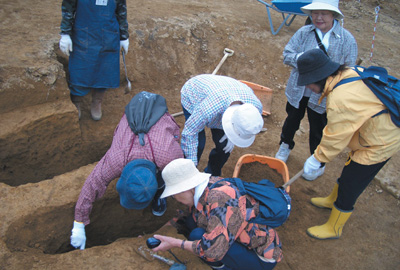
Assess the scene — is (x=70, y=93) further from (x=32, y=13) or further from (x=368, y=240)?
(x=368, y=240)

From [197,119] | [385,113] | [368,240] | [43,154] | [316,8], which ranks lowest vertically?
[43,154]

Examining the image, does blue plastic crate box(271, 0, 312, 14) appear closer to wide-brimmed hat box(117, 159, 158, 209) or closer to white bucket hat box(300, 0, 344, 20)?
white bucket hat box(300, 0, 344, 20)

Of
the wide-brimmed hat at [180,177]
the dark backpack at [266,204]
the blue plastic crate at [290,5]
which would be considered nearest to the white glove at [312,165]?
the dark backpack at [266,204]

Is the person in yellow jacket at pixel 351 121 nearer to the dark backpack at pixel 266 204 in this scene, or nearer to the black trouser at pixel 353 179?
the black trouser at pixel 353 179

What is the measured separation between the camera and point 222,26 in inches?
213

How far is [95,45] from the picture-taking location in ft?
10.3

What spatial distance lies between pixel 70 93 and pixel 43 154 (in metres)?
0.75

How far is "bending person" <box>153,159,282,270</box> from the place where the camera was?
1806 mm

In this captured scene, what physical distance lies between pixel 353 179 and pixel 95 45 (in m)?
2.70

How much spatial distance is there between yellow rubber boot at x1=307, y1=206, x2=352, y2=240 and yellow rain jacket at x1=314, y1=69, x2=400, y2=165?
679mm

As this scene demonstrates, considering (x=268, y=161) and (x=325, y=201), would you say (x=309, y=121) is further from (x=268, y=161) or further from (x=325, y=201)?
(x=325, y=201)

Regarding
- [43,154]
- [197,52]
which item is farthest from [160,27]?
[43,154]

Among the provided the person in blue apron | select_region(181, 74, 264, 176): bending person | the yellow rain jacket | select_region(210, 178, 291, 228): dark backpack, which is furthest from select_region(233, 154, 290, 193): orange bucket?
the person in blue apron

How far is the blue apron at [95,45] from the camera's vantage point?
299 centimetres
